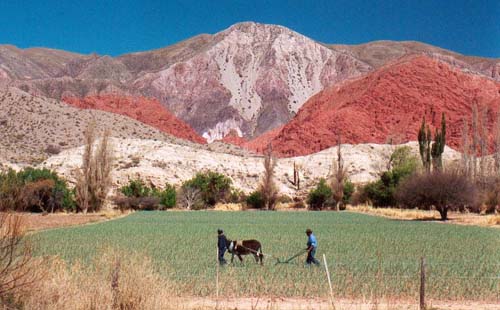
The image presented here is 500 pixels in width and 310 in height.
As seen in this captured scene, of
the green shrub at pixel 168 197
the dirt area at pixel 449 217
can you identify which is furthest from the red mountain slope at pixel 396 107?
the green shrub at pixel 168 197

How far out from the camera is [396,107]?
125 metres

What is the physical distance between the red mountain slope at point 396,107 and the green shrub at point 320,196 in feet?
131

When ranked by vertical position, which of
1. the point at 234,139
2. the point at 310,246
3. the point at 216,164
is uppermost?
the point at 234,139

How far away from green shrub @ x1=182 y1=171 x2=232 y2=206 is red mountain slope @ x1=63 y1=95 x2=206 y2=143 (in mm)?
74225

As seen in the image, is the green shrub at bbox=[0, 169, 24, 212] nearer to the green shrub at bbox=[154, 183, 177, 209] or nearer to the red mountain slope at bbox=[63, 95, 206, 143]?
the green shrub at bbox=[154, 183, 177, 209]

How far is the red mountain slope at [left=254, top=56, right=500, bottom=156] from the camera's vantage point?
120500 millimetres

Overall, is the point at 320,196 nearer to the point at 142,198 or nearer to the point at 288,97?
the point at 142,198

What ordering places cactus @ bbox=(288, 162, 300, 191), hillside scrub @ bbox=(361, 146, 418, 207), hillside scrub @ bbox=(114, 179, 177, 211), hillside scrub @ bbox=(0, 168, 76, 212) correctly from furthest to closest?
cactus @ bbox=(288, 162, 300, 191), hillside scrub @ bbox=(114, 179, 177, 211), hillside scrub @ bbox=(361, 146, 418, 207), hillside scrub @ bbox=(0, 168, 76, 212)

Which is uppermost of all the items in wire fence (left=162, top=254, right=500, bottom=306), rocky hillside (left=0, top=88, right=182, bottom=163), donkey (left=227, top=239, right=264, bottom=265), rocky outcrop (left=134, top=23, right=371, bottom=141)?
rocky outcrop (left=134, top=23, right=371, bottom=141)

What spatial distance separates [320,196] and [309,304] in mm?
65250

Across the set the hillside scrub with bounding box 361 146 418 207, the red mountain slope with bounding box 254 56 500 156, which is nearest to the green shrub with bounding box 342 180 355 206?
the hillside scrub with bounding box 361 146 418 207

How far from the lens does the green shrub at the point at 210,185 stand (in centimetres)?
7900

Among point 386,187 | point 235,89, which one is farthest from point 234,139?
point 386,187

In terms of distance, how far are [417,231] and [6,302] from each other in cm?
3040
